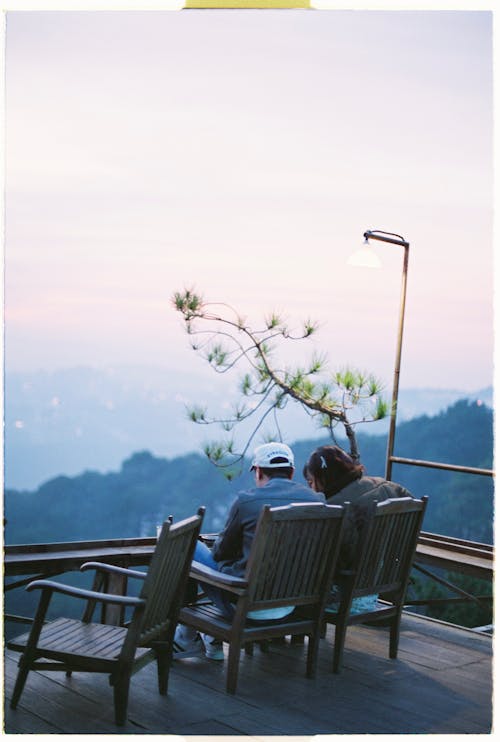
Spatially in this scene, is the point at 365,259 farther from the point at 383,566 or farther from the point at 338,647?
the point at 338,647

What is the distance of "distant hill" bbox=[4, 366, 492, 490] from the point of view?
17328mm

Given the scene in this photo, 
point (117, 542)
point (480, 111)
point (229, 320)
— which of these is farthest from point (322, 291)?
point (117, 542)

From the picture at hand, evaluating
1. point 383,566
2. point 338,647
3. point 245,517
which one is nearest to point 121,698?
point 245,517

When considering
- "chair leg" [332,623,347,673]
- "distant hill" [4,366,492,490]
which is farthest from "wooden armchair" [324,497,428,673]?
"distant hill" [4,366,492,490]

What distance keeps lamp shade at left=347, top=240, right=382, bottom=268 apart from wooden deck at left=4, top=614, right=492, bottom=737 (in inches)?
83.0

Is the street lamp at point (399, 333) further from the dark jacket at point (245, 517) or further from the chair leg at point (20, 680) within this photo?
the chair leg at point (20, 680)

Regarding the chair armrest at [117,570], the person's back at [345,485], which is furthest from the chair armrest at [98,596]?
the person's back at [345,485]

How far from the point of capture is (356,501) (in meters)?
3.83

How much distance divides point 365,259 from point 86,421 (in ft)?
47.5

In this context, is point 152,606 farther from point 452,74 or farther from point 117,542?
point 452,74

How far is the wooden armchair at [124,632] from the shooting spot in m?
2.80

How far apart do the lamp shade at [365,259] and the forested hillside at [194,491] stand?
28.3 ft

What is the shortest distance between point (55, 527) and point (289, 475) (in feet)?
42.4

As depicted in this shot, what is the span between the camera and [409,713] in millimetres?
3225
